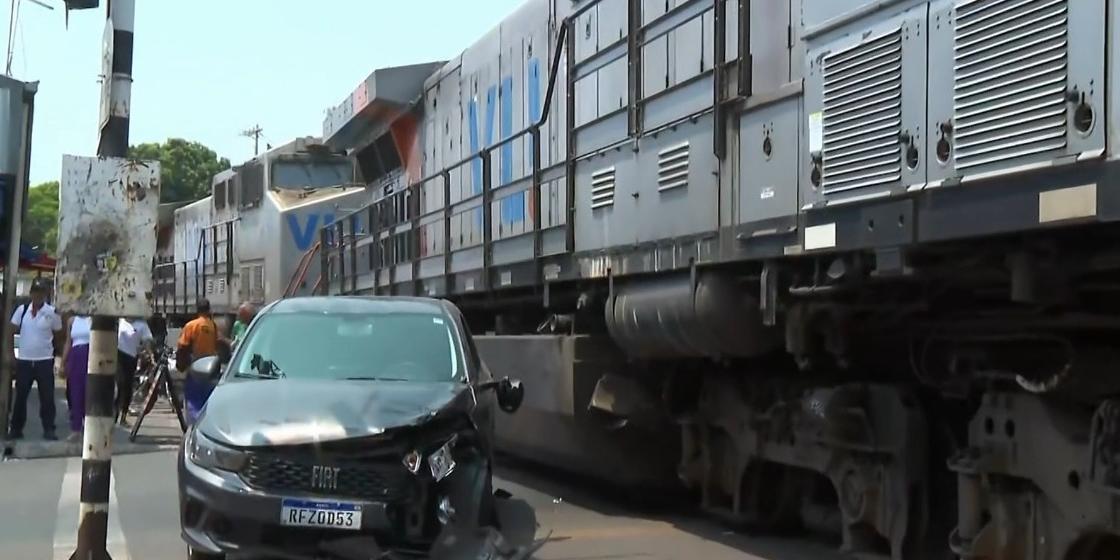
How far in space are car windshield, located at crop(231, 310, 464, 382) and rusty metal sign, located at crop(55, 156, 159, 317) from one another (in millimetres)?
1014

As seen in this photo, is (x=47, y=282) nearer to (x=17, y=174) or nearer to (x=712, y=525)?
(x=17, y=174)

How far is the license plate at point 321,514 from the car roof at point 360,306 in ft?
6.76

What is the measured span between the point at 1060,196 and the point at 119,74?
536 centimetres

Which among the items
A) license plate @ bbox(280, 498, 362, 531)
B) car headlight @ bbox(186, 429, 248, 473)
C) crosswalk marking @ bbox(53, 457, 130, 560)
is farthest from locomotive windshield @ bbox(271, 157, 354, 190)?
license plate @ bbox(280, 498, 362, 531)

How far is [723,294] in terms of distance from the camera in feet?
24.3

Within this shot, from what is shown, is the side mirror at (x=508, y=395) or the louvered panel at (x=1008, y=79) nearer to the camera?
the louvered panel at (x=1008, y=79)

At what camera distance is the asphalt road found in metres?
8.18

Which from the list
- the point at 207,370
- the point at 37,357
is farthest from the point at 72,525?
the point at 37,357

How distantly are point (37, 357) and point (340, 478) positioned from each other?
9.10 meters

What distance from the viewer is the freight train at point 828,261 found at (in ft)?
16.4

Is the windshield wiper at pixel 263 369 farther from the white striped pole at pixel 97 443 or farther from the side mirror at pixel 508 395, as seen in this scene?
the side mirror at pixel 508 395

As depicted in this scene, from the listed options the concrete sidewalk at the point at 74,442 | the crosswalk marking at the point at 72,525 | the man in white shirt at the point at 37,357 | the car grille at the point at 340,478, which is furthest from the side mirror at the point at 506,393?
the man in white shirt at the point at 37,357

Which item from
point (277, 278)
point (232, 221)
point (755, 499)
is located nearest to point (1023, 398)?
point (755, 499)

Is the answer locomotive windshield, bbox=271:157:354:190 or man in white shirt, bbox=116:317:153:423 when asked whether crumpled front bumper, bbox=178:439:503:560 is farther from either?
locomotive windshield, bbox=271:157:354:190
